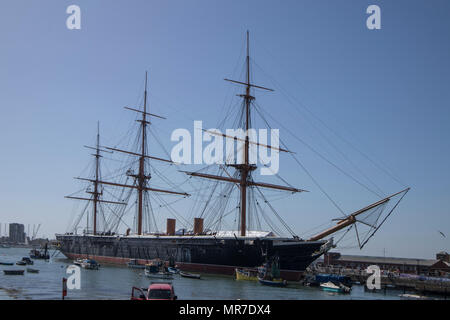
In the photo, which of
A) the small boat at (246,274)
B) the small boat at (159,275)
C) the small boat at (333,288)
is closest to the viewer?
the small boat at (333,288)

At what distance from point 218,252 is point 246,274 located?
6348 millimetres

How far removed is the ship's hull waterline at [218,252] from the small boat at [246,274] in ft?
4.71

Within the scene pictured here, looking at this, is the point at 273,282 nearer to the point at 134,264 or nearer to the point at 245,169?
the point at 245,169

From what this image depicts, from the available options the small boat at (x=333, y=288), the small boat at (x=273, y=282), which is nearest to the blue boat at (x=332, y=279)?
the small boat at (x=333, y=288)

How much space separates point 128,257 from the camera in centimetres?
7875

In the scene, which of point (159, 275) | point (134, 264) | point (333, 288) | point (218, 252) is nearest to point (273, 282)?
point (333, 288)

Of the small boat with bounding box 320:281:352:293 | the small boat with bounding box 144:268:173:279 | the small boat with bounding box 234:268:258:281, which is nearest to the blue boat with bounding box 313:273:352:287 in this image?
the small boat with bounding box 320:281:352:293

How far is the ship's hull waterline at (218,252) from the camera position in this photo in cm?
5428

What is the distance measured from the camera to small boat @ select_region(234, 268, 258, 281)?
53.4 meters

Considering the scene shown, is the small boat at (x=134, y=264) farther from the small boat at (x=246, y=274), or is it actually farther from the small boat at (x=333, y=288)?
the small boat at (x=333, y=288)
